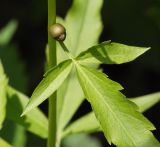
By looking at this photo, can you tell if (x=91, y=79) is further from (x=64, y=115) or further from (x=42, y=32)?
→ (x=42, y=32)

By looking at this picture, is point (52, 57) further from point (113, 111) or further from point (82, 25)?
point (82, 25)

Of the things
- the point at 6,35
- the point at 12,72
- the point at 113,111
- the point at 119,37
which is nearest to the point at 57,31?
the point at 113,111

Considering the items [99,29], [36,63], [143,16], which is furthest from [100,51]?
[36,63]

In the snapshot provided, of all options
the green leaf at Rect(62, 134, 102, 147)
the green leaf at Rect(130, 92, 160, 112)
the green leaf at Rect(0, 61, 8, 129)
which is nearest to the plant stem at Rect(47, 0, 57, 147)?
the green leaf at Rect(0, 61, 8, 129)

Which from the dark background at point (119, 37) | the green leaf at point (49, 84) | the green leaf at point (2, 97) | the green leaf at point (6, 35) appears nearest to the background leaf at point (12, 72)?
the green leaf at point (6, 35)

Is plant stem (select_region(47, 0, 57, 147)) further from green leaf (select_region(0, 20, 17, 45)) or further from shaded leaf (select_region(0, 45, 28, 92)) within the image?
green leaf (select_region(0, 20, 17, 45))
